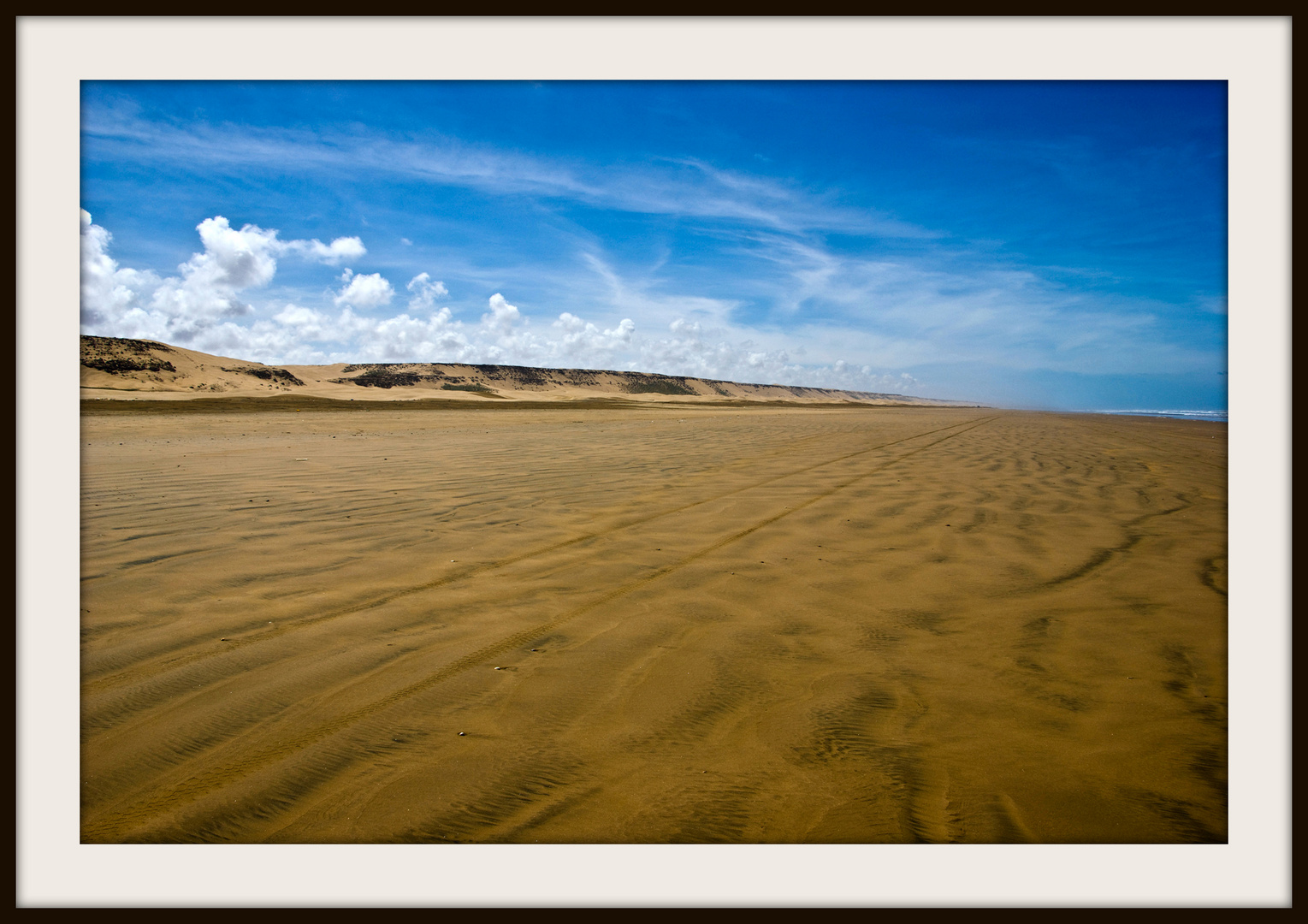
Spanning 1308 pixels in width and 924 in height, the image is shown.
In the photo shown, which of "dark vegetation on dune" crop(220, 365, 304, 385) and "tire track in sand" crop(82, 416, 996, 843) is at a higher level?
"dark vegetation on dune" crop(220, 365, 304, 385)

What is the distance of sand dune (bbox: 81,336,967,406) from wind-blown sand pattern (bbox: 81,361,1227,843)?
272 centimetres

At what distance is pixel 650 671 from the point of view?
253 cm

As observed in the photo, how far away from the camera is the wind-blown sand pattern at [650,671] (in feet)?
5.59

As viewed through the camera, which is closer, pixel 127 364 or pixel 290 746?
pixel 290 746

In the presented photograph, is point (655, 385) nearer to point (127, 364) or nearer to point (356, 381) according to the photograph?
point (356, 381)

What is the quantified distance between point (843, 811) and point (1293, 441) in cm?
193

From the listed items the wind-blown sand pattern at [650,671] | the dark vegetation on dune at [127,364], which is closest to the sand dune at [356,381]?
the dark vegetation on dune at [127,364]

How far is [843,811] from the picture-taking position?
66.4 inches

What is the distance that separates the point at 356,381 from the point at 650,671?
71837 mm

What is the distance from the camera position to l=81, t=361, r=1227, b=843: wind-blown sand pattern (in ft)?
5.59

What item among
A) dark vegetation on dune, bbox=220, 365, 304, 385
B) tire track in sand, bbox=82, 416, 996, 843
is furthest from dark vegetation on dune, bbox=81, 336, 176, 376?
tire track in sand, bbox=82, 416, 996, 843

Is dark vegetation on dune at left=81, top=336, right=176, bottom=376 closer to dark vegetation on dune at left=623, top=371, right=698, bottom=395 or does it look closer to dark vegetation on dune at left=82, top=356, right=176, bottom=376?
dark vegetation on dune at left=82, top=356, right=176, bottom=376

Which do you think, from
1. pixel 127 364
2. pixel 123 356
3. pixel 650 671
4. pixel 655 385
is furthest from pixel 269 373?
pixel 655 385

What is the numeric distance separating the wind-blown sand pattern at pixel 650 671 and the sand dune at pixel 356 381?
272cm
